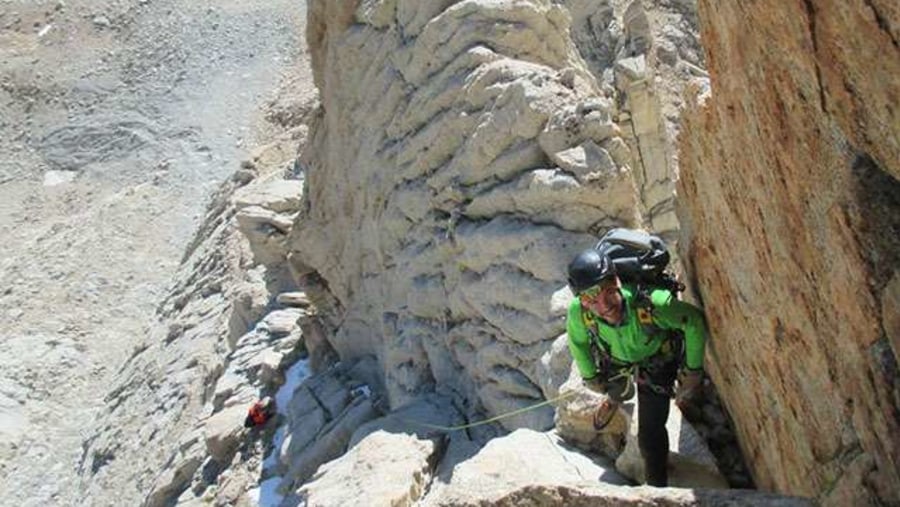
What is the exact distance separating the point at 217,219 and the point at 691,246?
113 feet

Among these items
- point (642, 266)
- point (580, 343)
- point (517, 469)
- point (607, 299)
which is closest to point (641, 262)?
point (642, 266)

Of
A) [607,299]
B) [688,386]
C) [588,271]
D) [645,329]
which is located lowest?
[688,386]

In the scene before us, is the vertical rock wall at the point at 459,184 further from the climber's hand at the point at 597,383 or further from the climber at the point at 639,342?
the climber at the point at 639,342

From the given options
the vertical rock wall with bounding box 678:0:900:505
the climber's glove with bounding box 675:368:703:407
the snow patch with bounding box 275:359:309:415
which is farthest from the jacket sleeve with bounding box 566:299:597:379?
the snow patch with bounding box 275:359:309:415

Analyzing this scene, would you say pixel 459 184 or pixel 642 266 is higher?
pixel 459 184

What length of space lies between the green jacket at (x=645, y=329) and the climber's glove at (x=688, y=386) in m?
0.20

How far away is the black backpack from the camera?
9688 mm

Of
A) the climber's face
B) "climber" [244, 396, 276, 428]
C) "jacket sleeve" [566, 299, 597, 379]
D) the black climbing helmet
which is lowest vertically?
"climber" [244, 396, 276, 428]

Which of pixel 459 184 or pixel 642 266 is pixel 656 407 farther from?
pixel 459 184

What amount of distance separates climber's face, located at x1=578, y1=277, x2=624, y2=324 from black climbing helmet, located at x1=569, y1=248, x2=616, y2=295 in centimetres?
9

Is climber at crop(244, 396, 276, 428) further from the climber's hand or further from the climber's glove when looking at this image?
the climber's hand

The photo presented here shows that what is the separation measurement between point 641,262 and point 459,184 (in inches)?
338

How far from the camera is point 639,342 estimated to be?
9719 mm

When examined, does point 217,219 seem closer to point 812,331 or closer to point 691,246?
point 691,246
